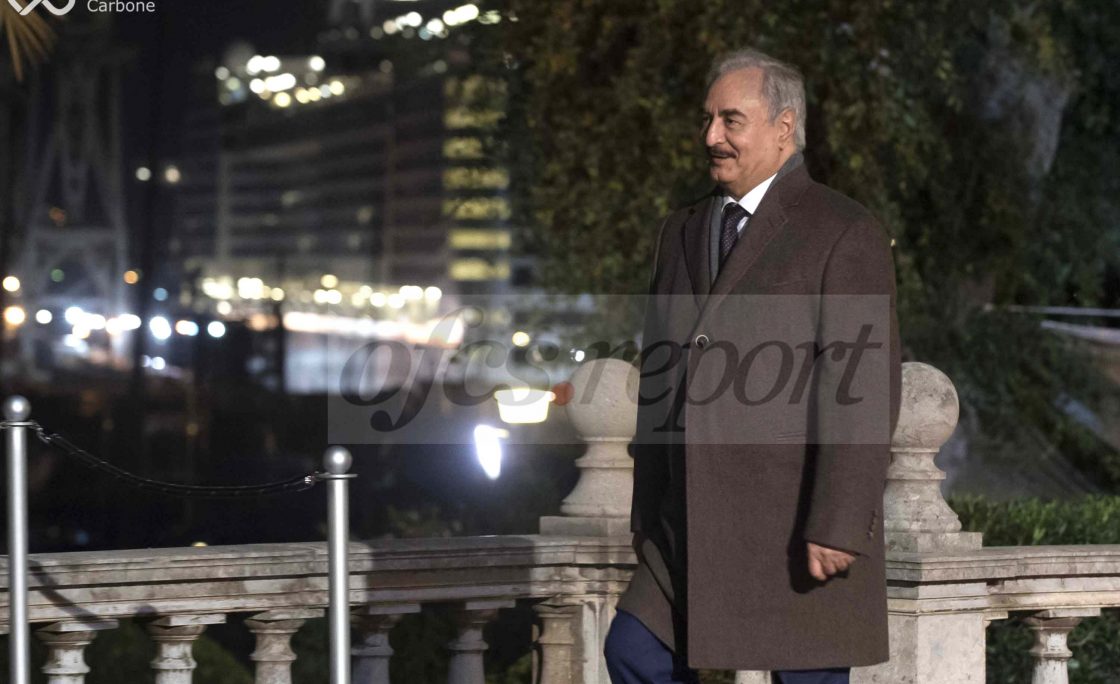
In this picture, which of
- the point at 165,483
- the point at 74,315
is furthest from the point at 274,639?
the point at 74,315

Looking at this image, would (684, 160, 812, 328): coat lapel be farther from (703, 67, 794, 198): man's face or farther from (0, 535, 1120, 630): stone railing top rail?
(0, 535, 1120, 630): stone railing top rail

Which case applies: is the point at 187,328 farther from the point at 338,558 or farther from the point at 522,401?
the point at 338,558

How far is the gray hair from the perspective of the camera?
11.8 ft

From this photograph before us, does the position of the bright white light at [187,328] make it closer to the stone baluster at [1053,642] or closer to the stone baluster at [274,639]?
the stone baluster at [274,639]

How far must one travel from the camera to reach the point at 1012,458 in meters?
10.5

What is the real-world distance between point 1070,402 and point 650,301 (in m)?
7.73

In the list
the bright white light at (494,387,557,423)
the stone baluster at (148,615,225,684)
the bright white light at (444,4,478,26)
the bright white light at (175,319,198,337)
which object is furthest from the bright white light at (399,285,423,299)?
the stone baluster at (148,615,225,684)

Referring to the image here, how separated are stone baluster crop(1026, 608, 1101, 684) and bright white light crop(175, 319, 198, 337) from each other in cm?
3876

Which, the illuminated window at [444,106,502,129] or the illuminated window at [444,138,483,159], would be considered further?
the illuminated window at [444,138,483,159]

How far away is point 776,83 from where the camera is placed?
3.61 metres

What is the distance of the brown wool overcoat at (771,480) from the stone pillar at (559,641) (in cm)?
135

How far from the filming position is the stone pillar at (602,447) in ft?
16.0

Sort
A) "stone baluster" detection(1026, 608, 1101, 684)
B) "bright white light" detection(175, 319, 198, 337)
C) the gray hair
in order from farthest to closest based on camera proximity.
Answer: "bright white light" detection(175, 319, 198, 337) → "stone baluster" detection(1026, 608, 1101, 684) → the gray hair

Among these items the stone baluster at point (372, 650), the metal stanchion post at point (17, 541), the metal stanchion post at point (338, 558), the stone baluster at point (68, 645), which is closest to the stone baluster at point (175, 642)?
the stone baluster at point (68, 645)
